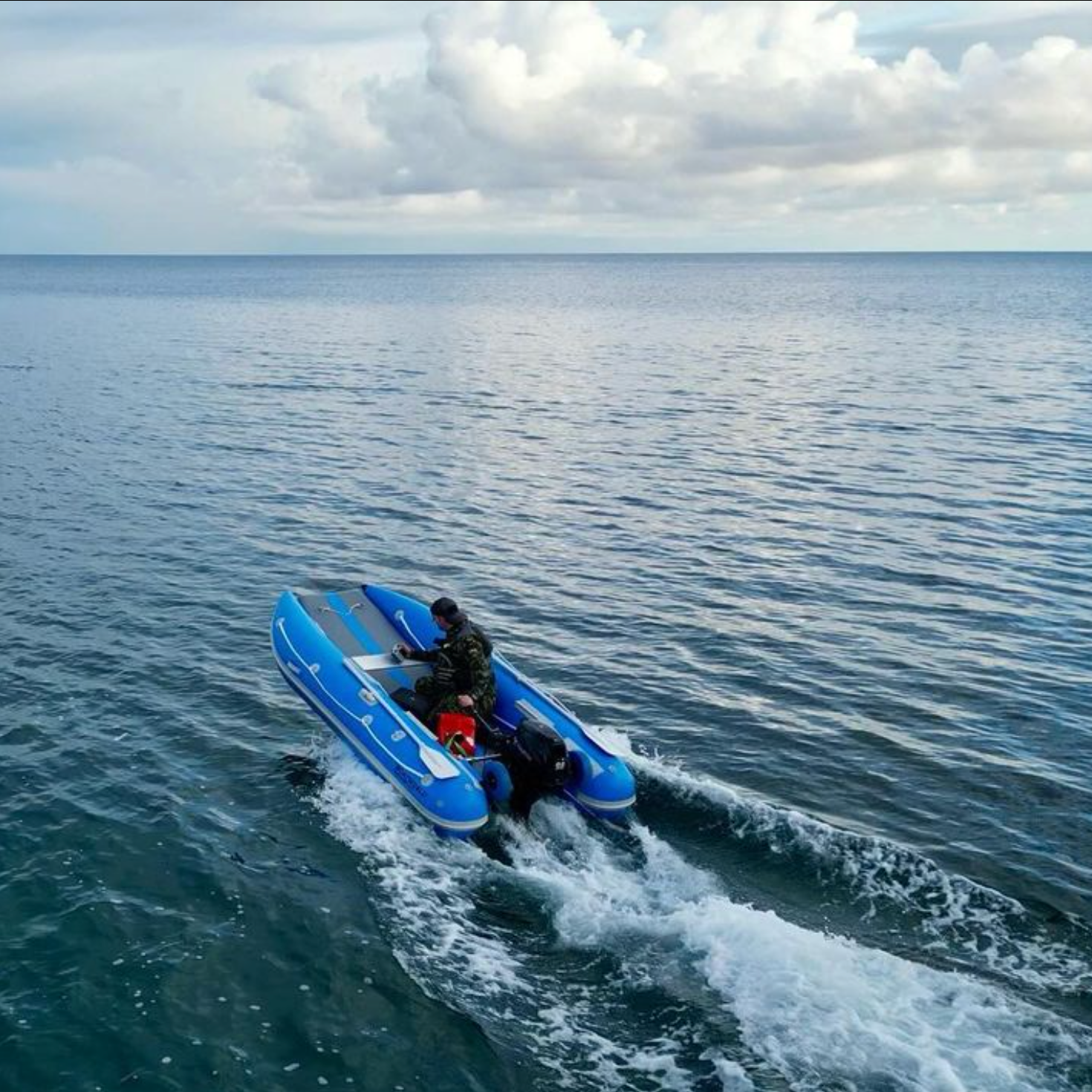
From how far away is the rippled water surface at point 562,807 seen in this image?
9.66m

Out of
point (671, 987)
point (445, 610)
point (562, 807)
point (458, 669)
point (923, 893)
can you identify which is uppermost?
point (445, 610)

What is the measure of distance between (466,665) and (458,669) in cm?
12

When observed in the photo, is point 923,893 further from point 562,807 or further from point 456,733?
point 456,733

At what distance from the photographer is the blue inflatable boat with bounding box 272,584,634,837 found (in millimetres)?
12711

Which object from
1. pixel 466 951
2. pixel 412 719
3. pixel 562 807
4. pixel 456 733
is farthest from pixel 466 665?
pixel 466 951

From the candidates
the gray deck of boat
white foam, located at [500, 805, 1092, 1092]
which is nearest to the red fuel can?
the gray deck of boat

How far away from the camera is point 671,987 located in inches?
401

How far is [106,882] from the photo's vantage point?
11875 millimetres

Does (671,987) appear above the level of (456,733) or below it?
below

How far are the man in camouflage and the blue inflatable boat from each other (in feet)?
1.48

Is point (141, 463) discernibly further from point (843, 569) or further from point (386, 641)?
point (843, 569)

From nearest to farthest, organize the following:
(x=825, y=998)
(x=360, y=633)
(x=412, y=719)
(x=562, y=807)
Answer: (x=825, y=998) → (x=562, y=807) → (x=412, y=719) → (x=360, y=633)

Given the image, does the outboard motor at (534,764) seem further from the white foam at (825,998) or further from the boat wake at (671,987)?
the white foam at (825,998)

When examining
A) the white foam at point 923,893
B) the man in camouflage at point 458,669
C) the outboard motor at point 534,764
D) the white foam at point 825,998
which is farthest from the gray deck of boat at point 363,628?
the white foam at point 825,998
